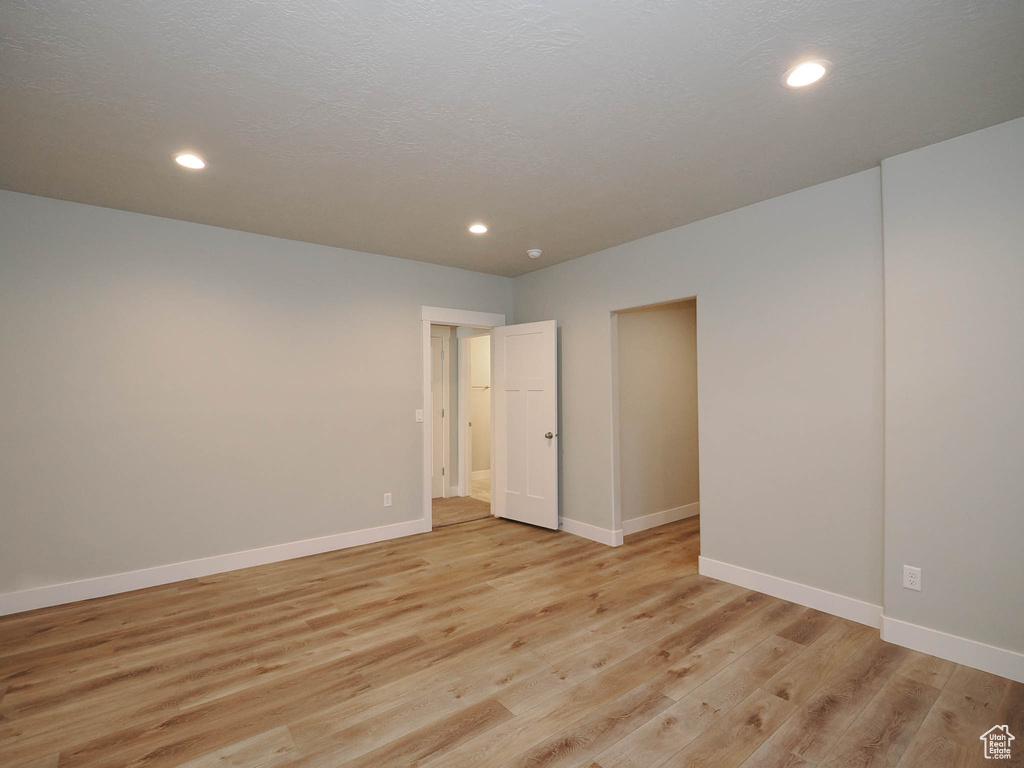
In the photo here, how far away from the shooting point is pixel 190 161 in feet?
8.75

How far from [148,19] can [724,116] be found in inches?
91.8

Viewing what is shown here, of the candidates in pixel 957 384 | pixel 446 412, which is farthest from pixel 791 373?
pixel 446 412

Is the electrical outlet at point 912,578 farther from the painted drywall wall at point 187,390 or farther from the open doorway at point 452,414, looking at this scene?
the open doorway at point 452,414

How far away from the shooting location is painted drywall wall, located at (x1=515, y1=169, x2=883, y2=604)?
A: 2.85 m

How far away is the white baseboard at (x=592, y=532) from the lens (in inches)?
171

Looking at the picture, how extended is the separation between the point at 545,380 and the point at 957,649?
334 cm

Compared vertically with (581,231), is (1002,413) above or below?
below

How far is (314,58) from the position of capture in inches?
72.9

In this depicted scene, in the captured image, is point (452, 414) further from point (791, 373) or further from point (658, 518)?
point (791, 373)

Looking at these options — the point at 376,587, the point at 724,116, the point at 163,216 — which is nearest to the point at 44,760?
the point at 376,587

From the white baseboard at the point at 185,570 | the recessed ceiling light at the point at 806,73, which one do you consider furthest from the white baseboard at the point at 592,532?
the recessed ceiling light at the point at 806,73

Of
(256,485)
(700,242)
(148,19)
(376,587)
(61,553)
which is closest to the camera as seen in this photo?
(148,19)

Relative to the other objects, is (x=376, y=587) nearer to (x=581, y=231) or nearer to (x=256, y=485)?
(x=256, y=485)

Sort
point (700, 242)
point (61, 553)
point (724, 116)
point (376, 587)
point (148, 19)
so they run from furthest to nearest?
point (700, 242) → point (376, 587) → point (61, 553) → point (724, 116) → point (148, 19)
